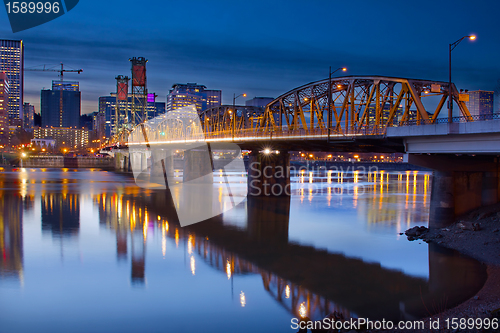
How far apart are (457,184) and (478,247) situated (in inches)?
263

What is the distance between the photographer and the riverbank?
43.3ft

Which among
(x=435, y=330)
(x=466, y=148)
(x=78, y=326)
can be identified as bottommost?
(x=78, y=326)

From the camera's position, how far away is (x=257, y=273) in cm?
2017

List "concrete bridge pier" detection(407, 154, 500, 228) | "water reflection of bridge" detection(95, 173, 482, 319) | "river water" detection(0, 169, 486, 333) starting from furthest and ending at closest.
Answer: "concrete bridge pier" detection(407, 154, 500, 228) → "water reflection of bridge" detection(95, 173, 482, 319) → "river water" detection(0, 169, 486, 333)

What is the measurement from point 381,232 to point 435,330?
20.2 meters

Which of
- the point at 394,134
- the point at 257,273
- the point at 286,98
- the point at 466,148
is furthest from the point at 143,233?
the point at 286,98

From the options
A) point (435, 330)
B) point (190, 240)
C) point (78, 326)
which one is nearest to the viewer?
point (435, 330)

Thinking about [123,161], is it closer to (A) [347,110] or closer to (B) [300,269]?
(A) [347,110]

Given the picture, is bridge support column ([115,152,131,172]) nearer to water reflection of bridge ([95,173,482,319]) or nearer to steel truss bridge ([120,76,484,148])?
steel truss bridge ([120,76,484,148])

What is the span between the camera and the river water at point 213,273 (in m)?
15.1

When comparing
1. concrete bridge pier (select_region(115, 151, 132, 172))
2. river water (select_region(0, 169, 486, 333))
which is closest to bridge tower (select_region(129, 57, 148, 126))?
concrete bridge pier (select_region(115, 151, 132, 172))

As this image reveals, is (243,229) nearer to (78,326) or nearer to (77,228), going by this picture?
(77,228)

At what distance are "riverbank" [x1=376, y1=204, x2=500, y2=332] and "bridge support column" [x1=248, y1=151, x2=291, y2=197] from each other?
99.4ft

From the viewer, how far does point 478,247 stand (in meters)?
23.0
